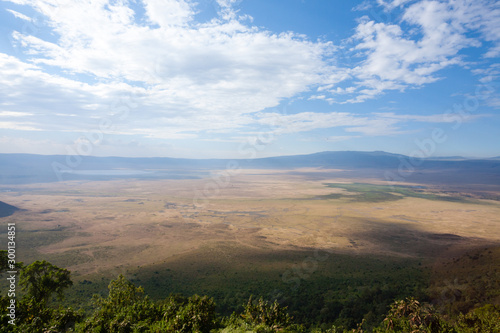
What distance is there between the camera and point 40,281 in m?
15.3

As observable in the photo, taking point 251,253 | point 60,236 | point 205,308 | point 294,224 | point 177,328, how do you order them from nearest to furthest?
point 177,328 → point 205,308 → point 251,253 → point 60,236 → point 294,224

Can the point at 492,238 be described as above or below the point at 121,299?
below

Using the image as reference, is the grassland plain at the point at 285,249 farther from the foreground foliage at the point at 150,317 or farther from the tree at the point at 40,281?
the tree at the point at 40,281

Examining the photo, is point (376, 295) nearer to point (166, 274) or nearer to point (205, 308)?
point (205, 308)

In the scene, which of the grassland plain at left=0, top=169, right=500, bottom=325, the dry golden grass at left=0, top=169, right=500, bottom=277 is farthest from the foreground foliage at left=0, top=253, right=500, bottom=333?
the dry golden grass at left=0, top=169, right=500, bottom=277

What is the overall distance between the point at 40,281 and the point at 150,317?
9148 millimetres

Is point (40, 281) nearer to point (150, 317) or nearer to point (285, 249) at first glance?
point (150, 317)

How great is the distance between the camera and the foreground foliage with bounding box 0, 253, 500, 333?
9.21 metres

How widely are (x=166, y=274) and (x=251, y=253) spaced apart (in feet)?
46.8

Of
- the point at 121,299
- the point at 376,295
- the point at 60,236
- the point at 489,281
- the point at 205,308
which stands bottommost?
the point at 60,236

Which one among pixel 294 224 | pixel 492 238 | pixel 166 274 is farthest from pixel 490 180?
pixel 166 274

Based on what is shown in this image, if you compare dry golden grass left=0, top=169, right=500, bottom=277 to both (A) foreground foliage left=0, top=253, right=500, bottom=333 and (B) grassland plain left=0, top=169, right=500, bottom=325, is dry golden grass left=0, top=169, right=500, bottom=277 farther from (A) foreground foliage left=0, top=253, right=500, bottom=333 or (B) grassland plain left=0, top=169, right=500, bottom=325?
(A) foreground foliage left=0, top=253, right=500, bottom=333

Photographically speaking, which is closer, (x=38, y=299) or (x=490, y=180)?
(x=38, y=299)

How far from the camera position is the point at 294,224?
6412cm
